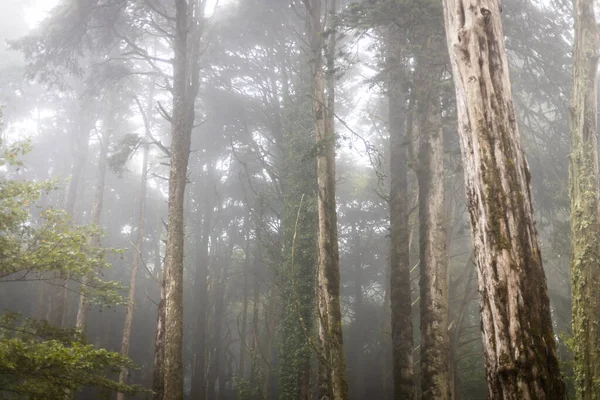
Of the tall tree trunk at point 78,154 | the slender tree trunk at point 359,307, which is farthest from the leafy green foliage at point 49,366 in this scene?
the slender tree trunk at point 359,307

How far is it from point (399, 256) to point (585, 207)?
3.97 metres

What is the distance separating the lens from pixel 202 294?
20.0 m

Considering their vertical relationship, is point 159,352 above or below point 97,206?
below

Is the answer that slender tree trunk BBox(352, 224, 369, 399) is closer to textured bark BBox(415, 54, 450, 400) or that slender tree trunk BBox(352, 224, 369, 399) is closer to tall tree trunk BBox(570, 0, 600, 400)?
textured bark BBox(415, 54, 450, 400)

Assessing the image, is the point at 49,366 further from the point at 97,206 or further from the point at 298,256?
the point at 97,206

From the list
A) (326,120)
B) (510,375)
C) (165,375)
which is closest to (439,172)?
(326,120)

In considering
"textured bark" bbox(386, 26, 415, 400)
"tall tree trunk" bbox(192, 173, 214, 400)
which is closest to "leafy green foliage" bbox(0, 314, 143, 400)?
"textured bark" bbox(386, 26, 415, 400)

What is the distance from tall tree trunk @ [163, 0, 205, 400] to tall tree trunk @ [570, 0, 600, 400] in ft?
20.9

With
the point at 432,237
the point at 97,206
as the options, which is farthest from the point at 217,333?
the point at 432,237

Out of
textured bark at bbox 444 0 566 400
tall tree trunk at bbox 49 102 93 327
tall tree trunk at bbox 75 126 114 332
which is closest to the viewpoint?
textured bark at bbox 444 0 566 400

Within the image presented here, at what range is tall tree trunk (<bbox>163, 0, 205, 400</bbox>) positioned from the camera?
24.7 feet

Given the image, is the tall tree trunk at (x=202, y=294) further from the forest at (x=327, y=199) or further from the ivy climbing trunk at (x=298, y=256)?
the ivy climbing trunk at (x=298, y=256)

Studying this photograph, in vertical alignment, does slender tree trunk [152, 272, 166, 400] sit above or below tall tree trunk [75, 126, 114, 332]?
below

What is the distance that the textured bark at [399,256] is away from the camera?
323 inches
